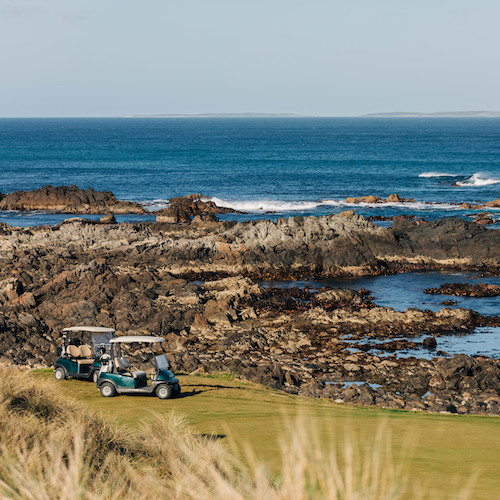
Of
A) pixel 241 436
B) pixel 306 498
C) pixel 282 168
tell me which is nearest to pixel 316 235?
pixel 241 436

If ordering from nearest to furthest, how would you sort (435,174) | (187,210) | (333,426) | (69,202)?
(333,426) → (187,210) → (69,202) → (435,174)

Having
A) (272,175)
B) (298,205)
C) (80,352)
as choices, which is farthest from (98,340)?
(272,175)

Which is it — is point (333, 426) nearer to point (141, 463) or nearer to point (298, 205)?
point (141, 463)

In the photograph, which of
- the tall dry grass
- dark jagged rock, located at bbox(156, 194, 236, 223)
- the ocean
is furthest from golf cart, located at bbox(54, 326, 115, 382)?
the ocean

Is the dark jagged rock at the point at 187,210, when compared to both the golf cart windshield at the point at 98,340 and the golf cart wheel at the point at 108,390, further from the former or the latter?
the golf cart wheel at the point at 108,390

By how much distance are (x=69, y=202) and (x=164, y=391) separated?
2066 inches

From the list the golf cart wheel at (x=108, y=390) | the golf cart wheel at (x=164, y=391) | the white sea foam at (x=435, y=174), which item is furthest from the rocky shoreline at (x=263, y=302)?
the white sea foam at (x=435, y=174)

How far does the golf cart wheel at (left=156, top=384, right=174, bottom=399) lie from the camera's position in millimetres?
13852

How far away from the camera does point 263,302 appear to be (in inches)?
1243

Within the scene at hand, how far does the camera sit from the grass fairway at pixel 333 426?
29.2 ft

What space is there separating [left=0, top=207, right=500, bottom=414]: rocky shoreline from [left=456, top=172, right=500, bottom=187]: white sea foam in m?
41.8

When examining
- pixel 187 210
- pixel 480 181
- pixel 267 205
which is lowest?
pixel 267 205

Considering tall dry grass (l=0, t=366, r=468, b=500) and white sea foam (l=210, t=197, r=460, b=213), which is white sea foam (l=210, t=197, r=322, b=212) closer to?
white sea foam (l=210, t=197, r=460, b=213)

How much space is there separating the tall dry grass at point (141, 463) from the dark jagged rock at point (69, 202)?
2072 inches
